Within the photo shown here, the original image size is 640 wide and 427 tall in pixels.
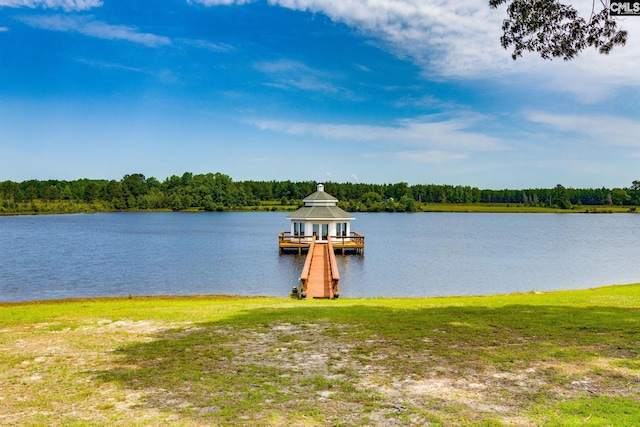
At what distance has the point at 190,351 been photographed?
27.4 ft

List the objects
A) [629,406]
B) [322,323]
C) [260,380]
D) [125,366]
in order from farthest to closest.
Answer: [322,323]
[125,366]
[260,380]
[629,406]

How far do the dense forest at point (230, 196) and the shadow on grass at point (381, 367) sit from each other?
138500 mm

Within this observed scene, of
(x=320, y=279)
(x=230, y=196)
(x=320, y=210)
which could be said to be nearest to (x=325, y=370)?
(x=320, y=279)

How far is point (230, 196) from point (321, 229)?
112m

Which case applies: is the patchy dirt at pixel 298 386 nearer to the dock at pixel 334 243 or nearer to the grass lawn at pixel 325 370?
the grass lawn at pixel 325 370

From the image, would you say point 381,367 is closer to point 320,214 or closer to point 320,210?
point 320,214

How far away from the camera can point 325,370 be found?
722 cm

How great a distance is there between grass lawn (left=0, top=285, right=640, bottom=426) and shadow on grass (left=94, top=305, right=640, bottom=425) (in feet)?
0.08

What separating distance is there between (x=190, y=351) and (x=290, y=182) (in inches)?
7022

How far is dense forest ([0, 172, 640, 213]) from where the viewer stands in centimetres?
14988

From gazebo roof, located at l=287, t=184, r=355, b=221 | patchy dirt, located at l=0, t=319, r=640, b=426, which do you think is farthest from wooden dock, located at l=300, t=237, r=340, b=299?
patchy dirt, located at l=0, t=319, r=640, b=426

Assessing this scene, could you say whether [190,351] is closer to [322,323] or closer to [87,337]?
[87,337]

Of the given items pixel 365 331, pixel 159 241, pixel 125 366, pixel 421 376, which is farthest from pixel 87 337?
pixel 159 241

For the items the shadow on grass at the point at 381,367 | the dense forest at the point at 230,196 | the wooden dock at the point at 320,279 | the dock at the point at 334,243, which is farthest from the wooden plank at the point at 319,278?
the dense forest at the point at 230,196
